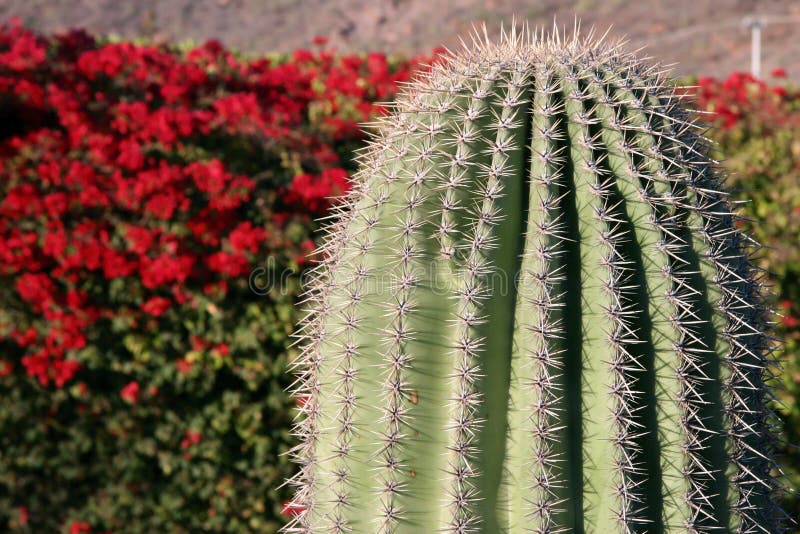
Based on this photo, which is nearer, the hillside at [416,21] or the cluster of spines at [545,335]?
the cluster of spines at [545,335]

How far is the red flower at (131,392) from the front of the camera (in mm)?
3889

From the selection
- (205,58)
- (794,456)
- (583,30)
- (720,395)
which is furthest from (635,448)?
(583,30)

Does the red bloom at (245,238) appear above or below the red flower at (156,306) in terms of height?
above

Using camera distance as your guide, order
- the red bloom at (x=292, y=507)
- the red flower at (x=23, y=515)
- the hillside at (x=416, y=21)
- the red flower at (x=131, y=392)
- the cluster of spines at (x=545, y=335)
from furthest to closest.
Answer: the hillside at (x=416, y=21), the red flower at (x=23, y=515), the red flower at (x=131, y=392), the red bloom at (x=292, y=507), the cluster of spines at (x=545, y=335)

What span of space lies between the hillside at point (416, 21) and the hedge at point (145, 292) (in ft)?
29.0

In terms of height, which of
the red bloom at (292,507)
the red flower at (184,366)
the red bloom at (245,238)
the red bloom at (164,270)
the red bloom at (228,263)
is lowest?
the red bloom at (292,507)

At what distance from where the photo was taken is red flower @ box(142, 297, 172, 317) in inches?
150

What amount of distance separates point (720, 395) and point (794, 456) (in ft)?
10.0

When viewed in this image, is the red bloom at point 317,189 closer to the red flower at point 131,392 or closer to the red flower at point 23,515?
the red flower at point 131,392

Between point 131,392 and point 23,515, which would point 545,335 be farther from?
point 23,515

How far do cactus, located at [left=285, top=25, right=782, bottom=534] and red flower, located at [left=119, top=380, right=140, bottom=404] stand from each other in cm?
232

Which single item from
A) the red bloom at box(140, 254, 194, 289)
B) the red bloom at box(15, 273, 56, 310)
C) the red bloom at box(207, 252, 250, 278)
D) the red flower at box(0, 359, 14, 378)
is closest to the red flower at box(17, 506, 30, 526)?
the red flower at box(0, 359, 14, 378)

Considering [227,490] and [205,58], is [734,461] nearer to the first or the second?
[227,490]

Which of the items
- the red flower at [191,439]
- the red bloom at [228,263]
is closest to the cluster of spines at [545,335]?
the red bloom at [228,263]
